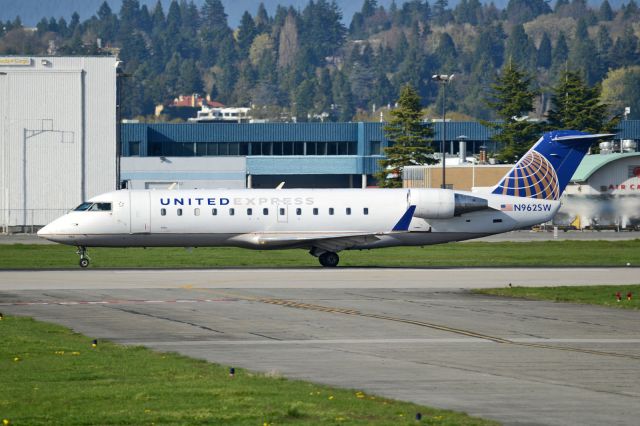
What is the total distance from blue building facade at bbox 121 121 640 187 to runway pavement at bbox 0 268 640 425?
7920 cm

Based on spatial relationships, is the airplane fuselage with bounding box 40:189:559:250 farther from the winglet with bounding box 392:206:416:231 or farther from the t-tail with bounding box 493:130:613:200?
the t-tail with bounding box 493:130:613:200

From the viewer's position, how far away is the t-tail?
52.5 meters

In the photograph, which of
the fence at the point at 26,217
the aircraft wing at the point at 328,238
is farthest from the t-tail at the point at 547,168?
the fence at the point at 26,217

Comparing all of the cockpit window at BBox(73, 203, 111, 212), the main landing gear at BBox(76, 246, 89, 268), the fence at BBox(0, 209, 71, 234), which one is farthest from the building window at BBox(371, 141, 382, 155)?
the cockpit window at BBox(73, 203, 111, 212)

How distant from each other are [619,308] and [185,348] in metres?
13.7

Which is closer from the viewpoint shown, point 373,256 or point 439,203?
point 439,203

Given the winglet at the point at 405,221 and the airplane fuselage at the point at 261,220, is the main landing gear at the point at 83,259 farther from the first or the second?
the winglet at the point at 405,221

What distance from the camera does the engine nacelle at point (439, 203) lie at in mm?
50656

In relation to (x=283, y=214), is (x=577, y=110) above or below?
above

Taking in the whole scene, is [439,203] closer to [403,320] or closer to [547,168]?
[547,168]

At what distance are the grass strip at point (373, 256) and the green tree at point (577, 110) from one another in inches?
2310

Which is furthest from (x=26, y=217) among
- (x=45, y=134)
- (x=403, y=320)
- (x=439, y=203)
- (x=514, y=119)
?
(x=403, y=320)

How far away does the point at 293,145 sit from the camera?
431 ft

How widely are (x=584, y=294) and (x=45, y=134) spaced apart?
63.6 meters
